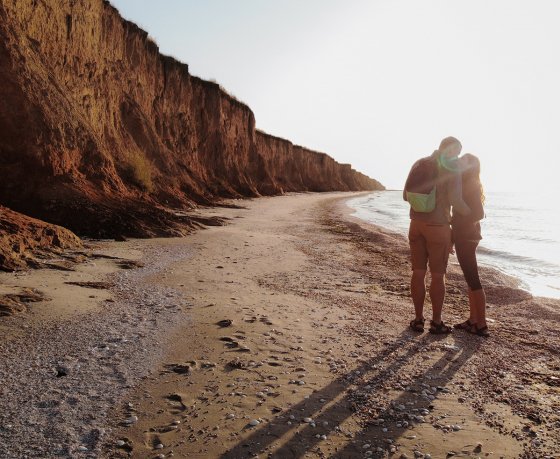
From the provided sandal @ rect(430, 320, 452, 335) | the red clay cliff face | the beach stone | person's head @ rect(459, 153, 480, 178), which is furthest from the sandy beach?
the red clay cliff face

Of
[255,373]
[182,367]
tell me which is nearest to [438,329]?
[255,373]

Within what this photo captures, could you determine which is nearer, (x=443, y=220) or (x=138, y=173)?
(x=443, y=220)

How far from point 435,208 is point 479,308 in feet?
4.14

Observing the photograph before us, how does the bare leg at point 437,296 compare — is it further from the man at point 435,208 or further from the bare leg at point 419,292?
the bare leg at point 419,292

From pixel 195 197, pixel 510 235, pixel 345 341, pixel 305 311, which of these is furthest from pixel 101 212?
pixel 510 235

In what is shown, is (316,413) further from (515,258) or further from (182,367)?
(515,258)

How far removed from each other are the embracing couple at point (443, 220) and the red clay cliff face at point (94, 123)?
695 cm

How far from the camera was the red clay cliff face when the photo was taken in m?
10.1

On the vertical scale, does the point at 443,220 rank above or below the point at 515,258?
above

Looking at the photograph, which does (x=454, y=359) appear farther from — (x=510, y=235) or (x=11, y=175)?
(x=510, y=235)

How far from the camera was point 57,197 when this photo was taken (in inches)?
394

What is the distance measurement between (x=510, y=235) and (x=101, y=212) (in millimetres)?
17578

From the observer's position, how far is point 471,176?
16.6 ft

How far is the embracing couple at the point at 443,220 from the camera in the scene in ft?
15.9
